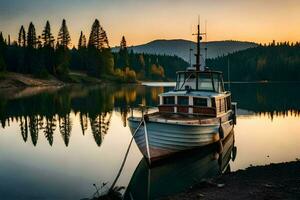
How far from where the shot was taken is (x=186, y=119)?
26.2 m

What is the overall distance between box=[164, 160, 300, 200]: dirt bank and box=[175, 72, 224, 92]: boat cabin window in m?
11.9

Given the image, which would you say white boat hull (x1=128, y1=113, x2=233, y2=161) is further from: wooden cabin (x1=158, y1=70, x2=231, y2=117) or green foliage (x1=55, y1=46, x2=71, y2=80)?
green foliage (x1=55, y1=46, x2=71, y2=80)

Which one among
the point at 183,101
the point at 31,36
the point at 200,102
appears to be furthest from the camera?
the point at 31,36

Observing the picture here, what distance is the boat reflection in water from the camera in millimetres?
20203

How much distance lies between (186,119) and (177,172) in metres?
4.30

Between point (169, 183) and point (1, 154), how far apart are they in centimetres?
1295

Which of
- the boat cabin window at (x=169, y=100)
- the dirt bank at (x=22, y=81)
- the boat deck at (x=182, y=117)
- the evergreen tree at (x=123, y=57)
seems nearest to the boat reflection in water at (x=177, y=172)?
the boat deck at (x=182, y=117)

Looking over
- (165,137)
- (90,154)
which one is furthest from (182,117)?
(90,154)

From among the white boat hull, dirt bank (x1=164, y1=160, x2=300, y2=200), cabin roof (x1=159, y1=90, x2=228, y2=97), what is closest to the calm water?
the white boat hull

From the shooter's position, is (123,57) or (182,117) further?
(123,57)

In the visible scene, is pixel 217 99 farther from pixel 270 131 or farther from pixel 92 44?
pixel 92 44

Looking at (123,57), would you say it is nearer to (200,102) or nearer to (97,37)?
(97,37)

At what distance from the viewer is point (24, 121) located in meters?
45.6

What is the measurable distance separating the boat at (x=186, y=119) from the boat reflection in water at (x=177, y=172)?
74cm
